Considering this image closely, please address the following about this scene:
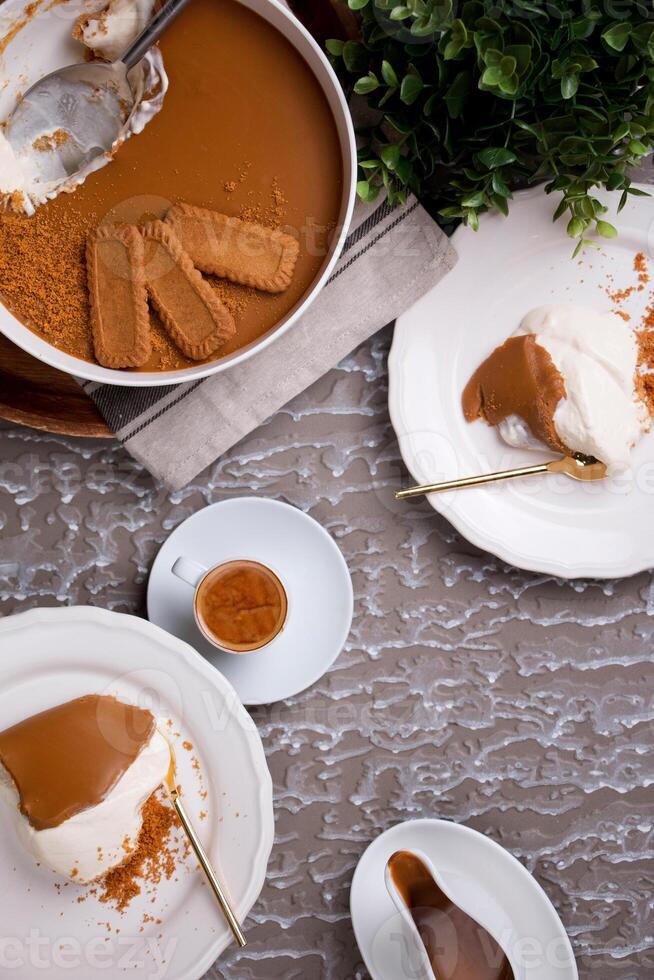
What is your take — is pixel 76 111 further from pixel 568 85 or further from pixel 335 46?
pixel 568 85

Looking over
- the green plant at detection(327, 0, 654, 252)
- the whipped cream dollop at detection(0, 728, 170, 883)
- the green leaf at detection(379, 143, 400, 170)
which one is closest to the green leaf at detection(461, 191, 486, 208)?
the green plant at detection(327, 0, 654, 252)

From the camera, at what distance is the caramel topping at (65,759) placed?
1.09 metres

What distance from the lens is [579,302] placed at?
1279 millimetres

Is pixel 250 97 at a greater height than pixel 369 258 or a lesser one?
greater

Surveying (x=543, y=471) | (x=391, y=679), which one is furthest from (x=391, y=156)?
(x=391, y=679)

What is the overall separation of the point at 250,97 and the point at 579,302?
613 mm

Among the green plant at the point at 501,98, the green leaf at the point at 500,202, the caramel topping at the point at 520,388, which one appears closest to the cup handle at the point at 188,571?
the caramel topping at the point at 520,388

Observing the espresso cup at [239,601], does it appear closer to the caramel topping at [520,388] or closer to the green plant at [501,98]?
the caramel topping at [520,388]

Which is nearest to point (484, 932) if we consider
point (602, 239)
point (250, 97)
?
point (602, 239)

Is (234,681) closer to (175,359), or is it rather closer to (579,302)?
(175,359)

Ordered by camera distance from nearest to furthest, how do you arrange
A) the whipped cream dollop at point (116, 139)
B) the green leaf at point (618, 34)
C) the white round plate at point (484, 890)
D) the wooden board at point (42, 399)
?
the green leaf at point (618, 34) < the whipped cream dollop at point (116, 139) < the wooden board at point (42, 399) < the white round plate at point (484, 890)

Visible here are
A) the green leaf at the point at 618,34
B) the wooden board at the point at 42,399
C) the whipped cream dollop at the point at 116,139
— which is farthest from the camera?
the wooden board at the point at 42,399

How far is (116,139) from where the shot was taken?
3.69ft

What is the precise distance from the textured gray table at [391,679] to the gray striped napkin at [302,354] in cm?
7
